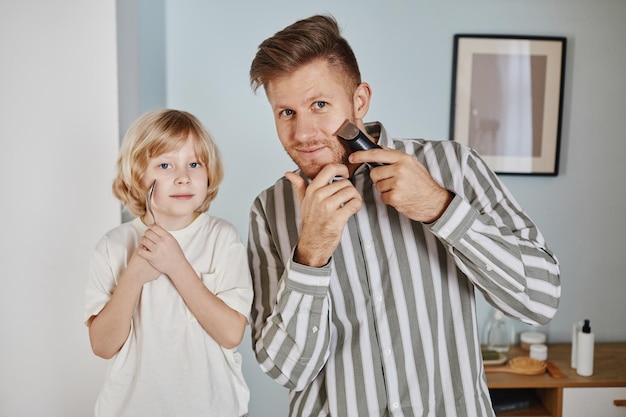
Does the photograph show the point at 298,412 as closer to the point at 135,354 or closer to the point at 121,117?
the point at 135,354

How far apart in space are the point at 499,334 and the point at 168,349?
1.64m

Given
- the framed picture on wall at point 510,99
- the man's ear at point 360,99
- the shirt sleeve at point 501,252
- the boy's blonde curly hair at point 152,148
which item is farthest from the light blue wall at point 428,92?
the shirt sleeve at point 501,252

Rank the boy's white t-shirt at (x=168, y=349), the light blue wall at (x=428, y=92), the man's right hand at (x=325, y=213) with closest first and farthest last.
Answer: the man's right hand at (x=325, y=213), the boy's white t-shirt at (x=168, y=349), the light blue wall at (x=428, y=92)

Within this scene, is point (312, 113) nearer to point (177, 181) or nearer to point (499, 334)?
point (177, 181)

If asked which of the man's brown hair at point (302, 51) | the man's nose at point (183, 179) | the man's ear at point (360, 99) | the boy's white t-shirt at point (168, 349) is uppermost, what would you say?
the man's brown hair at point (302, 51)

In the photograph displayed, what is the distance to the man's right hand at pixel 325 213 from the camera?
96cm

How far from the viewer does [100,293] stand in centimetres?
122

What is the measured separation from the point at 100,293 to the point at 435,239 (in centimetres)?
66

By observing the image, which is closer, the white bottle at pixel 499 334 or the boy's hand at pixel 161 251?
the boy's hand at pixel 161 251

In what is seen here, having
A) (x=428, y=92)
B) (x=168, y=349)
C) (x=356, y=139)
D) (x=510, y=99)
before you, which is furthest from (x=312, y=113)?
(x=510, y=99)

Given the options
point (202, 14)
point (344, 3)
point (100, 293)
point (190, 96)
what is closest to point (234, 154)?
point (190, 96)

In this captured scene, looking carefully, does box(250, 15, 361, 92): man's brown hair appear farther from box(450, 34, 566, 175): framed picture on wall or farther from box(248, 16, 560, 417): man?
box(450, 34, 566, 175): framed picture on wall

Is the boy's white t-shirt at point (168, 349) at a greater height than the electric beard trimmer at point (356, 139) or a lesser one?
lesser

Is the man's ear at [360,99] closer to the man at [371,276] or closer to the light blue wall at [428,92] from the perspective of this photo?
the man at [371,276]
